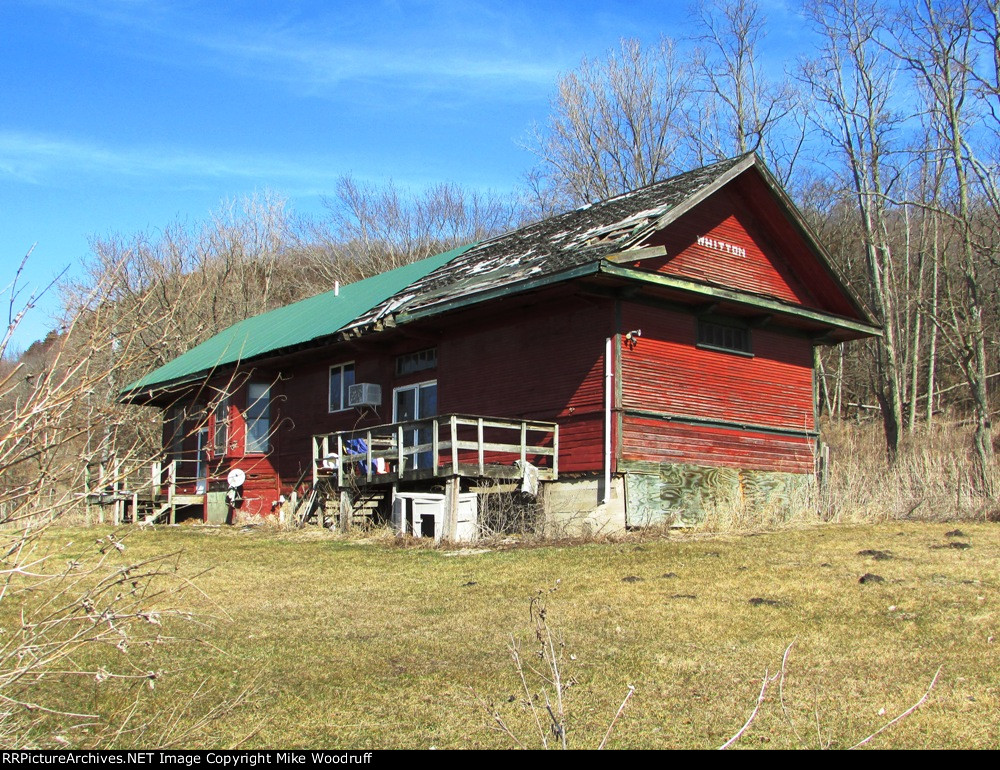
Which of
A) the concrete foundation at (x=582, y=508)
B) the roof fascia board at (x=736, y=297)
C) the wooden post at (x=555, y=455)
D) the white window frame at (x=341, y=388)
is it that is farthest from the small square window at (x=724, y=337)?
the white window frame at (x=341, y=388)

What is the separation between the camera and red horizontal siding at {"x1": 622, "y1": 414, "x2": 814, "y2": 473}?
17703mm

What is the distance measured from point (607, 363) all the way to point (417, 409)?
222 inches

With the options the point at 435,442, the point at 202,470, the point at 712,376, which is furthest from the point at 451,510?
the point at 202,470

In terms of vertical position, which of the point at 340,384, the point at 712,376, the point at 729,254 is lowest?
the point at 712,376

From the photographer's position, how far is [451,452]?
18.4 metres

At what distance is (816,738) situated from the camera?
643 centimetres

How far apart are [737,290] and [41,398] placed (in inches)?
613

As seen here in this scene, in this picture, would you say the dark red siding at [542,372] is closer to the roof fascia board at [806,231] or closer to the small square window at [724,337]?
the small square window at [724,337]

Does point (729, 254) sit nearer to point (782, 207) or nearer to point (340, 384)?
point (782, 207)

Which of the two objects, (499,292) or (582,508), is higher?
(499,292)

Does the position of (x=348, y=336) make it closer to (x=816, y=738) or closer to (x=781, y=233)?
(x=781, y=233)

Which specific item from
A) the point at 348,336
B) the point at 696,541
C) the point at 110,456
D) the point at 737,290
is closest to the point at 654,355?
the point at 737,290

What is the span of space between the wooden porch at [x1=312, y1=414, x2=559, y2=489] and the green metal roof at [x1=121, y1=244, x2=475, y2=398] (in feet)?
9.92

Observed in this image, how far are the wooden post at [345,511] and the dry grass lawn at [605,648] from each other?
14.9 feet
